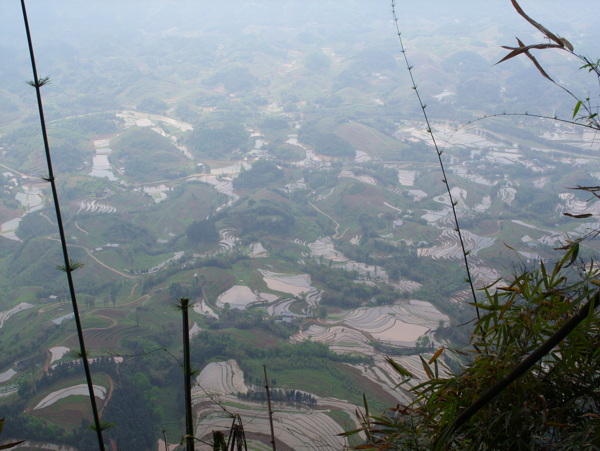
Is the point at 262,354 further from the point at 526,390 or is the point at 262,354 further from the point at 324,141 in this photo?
the point at 324,141

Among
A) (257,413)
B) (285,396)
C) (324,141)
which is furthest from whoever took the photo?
(324,141)

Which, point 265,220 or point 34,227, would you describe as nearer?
point 34,227

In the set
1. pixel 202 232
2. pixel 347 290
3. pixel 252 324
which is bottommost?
pixel 202 232

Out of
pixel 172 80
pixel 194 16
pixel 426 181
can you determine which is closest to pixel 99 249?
pixel 426 181

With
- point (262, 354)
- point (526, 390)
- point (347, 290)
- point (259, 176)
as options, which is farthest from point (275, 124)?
point (526, 390)

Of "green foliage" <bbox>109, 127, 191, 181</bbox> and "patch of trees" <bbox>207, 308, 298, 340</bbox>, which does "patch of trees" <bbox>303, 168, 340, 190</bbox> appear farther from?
"patch of trees" <bbox>207, 308, 298, 340</bbox>

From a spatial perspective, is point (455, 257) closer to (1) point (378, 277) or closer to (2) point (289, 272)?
(1) point (378, 277)
